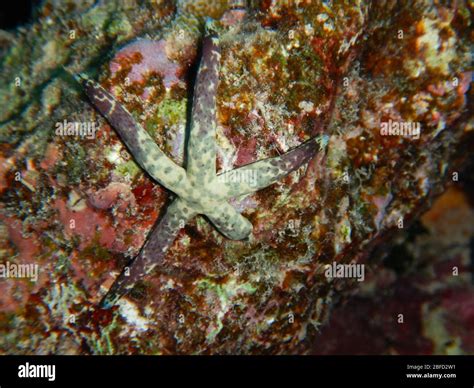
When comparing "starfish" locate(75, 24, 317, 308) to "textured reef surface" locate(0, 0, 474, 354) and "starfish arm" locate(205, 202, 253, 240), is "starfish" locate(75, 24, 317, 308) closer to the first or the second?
"starfish arm" locate(205, 202, 253, 240)

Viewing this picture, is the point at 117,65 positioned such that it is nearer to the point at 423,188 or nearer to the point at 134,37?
the point at 134,37

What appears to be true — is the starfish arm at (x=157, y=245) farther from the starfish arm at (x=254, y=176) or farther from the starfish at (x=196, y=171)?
the starfish arm at (x=254, y=176)

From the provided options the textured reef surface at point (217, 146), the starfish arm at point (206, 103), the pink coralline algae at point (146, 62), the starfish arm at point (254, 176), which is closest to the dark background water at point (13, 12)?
the textured reef surface at point (217, 146)

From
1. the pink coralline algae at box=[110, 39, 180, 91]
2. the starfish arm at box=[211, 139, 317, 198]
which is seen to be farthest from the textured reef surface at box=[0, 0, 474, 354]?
the starfish arm at box=[211, 139, 317, 198]

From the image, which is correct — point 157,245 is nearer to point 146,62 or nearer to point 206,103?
point 206,103

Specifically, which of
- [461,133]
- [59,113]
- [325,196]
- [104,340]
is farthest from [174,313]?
[461,133]
